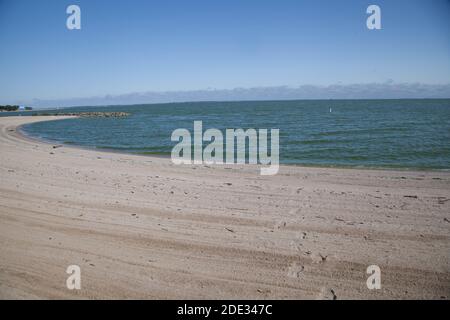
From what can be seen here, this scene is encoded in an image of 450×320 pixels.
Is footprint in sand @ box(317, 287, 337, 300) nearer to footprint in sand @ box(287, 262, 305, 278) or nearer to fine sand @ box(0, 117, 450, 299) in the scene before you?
fine sand @ box(0, 117, 450, 299)

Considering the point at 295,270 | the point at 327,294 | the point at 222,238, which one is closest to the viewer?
the point at 327,294

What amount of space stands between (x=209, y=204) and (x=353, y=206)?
3.50m

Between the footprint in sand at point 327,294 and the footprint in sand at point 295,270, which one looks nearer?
the footprint in sand at point 327,294

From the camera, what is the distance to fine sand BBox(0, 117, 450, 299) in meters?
3.92

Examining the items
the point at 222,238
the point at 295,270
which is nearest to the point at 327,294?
the point at 295,270

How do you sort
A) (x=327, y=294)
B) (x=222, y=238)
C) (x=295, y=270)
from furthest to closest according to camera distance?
(x=222, y=238), (x=295, y=270), (x=327, y=294)

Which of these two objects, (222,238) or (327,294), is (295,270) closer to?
(327,294)

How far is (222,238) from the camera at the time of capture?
5312mm

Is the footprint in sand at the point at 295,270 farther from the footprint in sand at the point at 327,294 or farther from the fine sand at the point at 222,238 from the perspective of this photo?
the footprint in sand at the point at 327,294

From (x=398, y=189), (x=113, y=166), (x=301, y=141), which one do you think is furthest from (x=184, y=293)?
(x=301, y=141)

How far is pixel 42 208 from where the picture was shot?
672 centimetres

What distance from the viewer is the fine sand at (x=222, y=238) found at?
3920mm

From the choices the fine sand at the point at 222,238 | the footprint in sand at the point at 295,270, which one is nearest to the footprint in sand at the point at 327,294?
the fine sand at the point at 222,238
